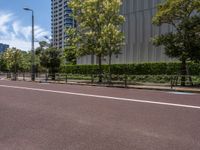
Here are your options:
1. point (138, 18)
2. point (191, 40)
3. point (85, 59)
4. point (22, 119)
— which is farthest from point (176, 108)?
point (85, 59)

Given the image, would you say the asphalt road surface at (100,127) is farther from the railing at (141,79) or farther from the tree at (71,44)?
the tree at (71,44)

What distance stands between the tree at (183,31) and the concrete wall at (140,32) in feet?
48.7

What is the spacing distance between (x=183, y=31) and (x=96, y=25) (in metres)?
11.5

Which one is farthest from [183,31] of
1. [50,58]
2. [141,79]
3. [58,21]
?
[58,21]

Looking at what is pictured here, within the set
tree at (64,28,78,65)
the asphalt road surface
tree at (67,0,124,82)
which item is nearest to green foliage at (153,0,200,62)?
tree at (67,0,124,82)

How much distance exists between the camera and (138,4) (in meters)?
46.7

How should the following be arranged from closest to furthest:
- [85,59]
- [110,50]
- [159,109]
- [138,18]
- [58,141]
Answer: [58,141], [159,109], [110,50], [138,18], [85,59]

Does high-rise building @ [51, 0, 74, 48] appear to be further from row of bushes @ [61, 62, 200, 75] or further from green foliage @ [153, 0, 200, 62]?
green foliage @ [153, 0, 200, 62]

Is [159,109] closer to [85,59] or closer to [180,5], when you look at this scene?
[180,5]

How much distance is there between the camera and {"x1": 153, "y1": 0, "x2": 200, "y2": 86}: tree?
87.6 feet

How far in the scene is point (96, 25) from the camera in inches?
1459

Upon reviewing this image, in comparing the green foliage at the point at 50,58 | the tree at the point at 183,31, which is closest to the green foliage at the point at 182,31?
the tree at the point at 183,31

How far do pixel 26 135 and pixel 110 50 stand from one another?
28.1 m

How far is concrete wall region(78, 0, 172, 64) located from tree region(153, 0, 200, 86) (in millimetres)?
14834
